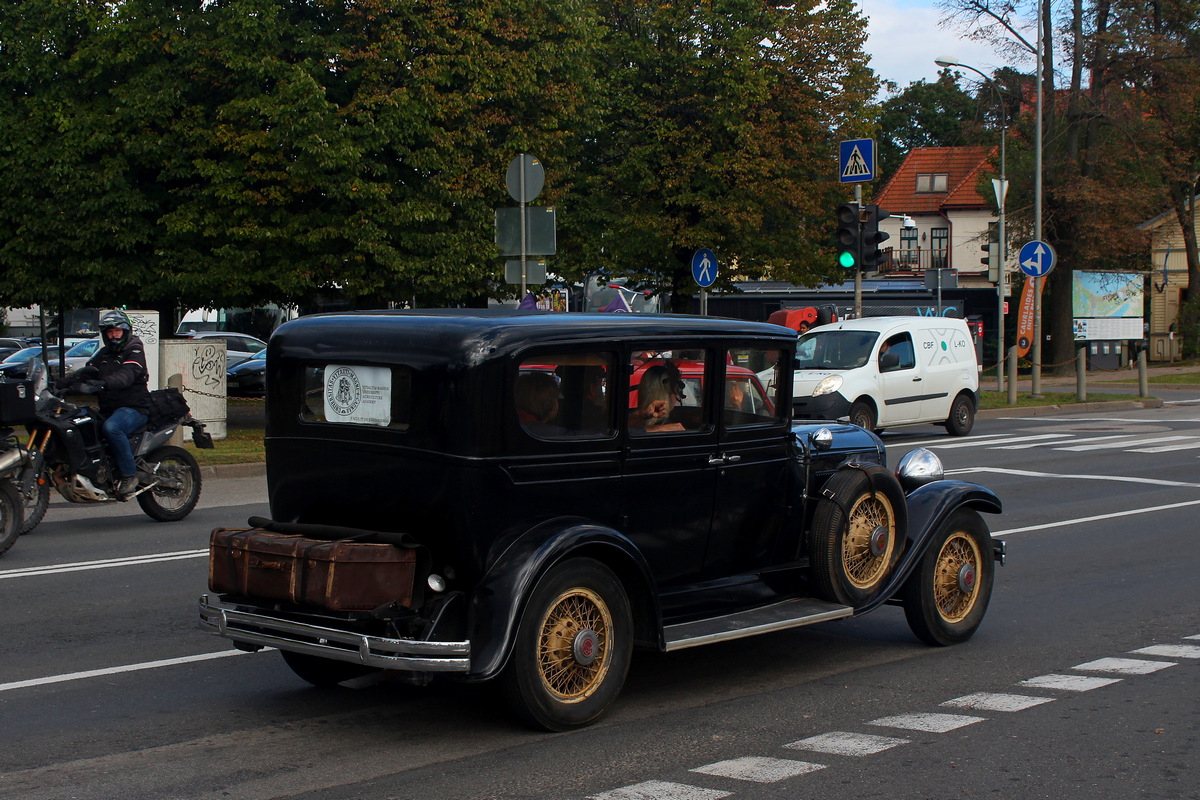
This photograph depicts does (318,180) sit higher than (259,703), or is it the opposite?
(318,180)

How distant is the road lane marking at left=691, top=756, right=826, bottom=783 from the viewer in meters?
4.65

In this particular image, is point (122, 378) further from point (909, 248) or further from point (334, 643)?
point (909, 248)

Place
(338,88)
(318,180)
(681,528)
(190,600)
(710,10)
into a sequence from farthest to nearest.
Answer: (710,10) → (338,88) → (318,180) → (190,600) → (681,528)

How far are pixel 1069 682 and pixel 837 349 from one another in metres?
13.7

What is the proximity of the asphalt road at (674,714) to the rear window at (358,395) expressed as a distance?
132 cm

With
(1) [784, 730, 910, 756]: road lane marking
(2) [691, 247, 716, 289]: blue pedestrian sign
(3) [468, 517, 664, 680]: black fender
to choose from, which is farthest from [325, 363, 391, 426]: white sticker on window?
(2) [691, 247, 716, 289]: blue pedestrian sign

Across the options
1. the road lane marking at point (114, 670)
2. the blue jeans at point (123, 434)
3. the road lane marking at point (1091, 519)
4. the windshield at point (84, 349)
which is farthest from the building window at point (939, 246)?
the road lane marking at point (114, 670)

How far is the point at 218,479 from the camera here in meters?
14.9

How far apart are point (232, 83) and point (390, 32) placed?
8.93ft

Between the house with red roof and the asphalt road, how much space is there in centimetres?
6031

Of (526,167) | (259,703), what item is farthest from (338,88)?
(259,703)

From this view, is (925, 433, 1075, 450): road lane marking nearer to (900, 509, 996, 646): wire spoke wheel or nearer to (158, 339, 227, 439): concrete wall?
(158, 339, 227, 439): concrete wall

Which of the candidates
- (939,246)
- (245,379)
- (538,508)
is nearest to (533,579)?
(538,508)

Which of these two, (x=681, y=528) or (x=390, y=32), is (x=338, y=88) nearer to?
(x=390, y=32)
